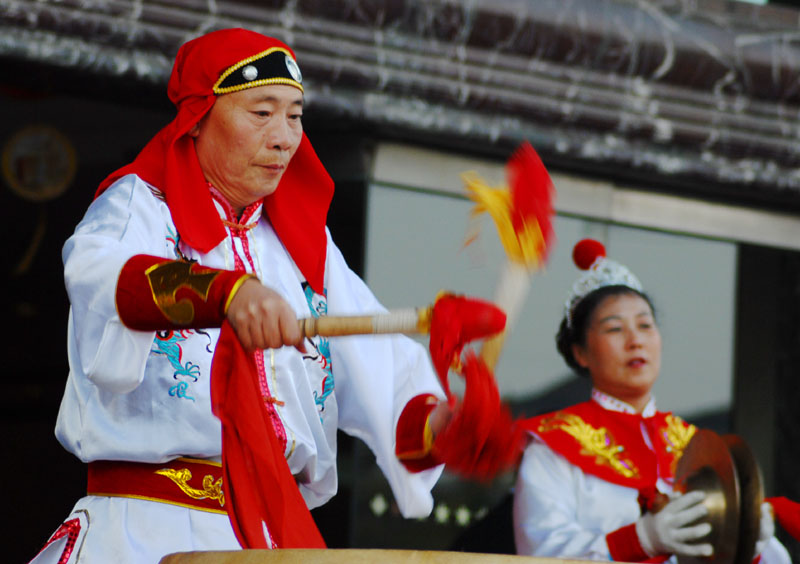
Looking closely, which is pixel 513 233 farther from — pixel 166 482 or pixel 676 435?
pixel 676 435

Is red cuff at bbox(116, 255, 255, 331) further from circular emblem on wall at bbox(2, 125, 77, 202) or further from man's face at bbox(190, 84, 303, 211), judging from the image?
circular emblem on wall at bbox(2, 125, 77, 202)

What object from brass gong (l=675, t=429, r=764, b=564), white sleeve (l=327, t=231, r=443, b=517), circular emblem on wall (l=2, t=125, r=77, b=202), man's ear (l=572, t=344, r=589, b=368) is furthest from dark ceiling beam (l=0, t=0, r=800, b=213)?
circular emblem on wall (l=2, t=125, r=77, b=202)

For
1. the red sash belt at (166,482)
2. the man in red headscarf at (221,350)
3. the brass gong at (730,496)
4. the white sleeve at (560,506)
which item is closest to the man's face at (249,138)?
the man in red headscarf at (221,350)

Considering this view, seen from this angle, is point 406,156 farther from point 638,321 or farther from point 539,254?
point 539,254

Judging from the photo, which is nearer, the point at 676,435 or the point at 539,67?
the point at 676,435

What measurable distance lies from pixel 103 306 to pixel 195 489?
0.37m

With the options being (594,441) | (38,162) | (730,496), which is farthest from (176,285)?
(38,162)

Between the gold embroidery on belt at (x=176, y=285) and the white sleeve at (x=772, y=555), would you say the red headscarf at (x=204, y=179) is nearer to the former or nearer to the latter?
the gold embroidery on belt at (x=176, y=285)

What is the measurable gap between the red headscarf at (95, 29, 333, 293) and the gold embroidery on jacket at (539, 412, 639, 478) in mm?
1221

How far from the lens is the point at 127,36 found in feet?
10.2

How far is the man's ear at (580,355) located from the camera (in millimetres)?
3580

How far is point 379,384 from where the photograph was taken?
2.36 meters

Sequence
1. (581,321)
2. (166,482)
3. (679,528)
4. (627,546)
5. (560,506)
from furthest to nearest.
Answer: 1. (581,321)
2. (560,506)
3. (627,546)
4. (679,528)
5. (166,482)

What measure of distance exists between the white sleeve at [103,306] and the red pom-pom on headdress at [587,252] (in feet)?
5.96
